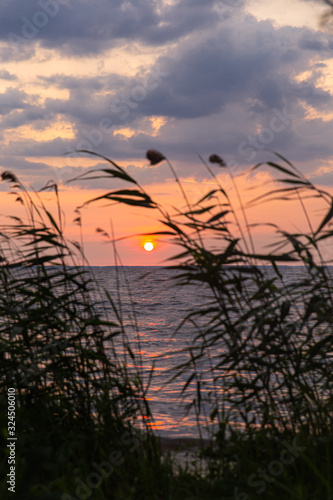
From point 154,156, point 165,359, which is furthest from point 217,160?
point 165,359

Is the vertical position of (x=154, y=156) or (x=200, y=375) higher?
(x=154, y=156)

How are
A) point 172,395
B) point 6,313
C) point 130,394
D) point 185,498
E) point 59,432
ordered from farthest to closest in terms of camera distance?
point 172,395 < point 6,313 < point 130,394 < point 59,432 < point 185,498

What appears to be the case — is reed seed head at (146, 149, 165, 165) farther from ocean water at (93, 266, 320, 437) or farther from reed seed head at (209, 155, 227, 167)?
ocean water at (93, 266, 320, 437)

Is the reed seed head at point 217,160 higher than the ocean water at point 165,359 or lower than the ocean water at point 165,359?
higher

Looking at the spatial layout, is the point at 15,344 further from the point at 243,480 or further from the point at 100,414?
the point at 243,480

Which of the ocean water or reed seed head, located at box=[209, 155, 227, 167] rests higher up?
reed seed head, located at box=[209, 155, 227, 167]

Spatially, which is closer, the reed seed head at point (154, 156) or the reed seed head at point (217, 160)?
the reed seed head at point (154, 156)

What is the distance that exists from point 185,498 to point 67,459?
90 cm

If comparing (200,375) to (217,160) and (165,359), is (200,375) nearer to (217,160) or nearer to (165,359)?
(217,160)

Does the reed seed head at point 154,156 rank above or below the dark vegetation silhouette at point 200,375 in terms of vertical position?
above

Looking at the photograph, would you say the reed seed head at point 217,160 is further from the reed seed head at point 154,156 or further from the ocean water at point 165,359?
the ocean water at point 165,359

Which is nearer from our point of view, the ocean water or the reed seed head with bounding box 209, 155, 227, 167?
the reed seed head with bounding box 209, 155, 227, 167

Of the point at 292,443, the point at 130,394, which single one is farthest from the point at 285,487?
the point at 130,394

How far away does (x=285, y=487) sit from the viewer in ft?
9.34
